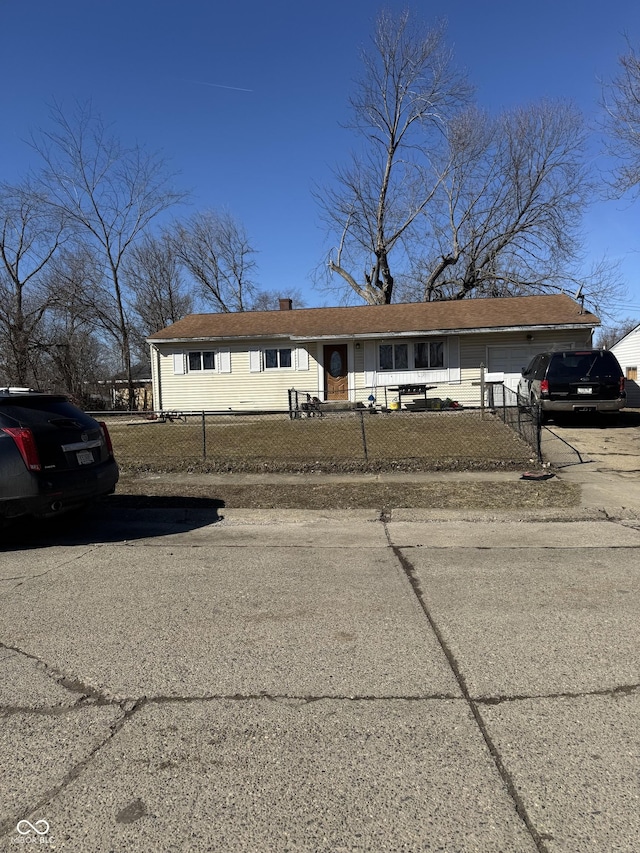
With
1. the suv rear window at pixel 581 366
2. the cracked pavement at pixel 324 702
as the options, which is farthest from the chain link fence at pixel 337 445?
the cracked pavement at pixel 324 702

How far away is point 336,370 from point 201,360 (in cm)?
535

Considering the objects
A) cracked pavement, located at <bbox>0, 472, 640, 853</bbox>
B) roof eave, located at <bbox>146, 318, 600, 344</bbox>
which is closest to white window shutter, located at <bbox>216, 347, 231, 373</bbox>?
roof eave, located at <bbox>146, 318, 600, 344</bbox>

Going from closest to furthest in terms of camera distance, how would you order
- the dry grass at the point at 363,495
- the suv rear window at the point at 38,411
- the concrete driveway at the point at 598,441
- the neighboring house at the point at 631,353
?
the suv rear window at the point at 38,411
the dry grass at the point at 363,495
the concrete driveway at the point at 598,441
the neighboring house at the point at 631,353

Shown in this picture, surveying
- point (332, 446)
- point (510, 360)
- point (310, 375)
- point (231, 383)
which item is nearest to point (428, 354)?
point (510, 360)

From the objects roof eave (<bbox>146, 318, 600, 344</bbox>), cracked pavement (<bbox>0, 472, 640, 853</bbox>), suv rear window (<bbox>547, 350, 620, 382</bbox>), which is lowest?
cracked pavement (<bbox>0, 472, 640, 853</bbox>)

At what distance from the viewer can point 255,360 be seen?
2111cm

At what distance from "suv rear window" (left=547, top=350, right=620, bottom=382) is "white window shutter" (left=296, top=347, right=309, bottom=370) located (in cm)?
975

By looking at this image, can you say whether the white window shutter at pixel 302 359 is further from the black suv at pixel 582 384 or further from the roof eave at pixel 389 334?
the black suv at pixel 582 384

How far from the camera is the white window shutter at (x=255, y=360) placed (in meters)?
21.1

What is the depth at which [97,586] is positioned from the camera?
15.4 ft

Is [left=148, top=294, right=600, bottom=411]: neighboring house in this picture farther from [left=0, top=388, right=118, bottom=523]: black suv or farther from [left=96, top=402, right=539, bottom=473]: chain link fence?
[left=0, top=388, right=118, bottom=523]: black suv

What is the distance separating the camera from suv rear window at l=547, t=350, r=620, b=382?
12914 mm

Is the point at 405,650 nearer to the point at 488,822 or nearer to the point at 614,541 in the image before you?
the point at 488,822

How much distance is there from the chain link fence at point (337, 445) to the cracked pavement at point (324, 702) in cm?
467
